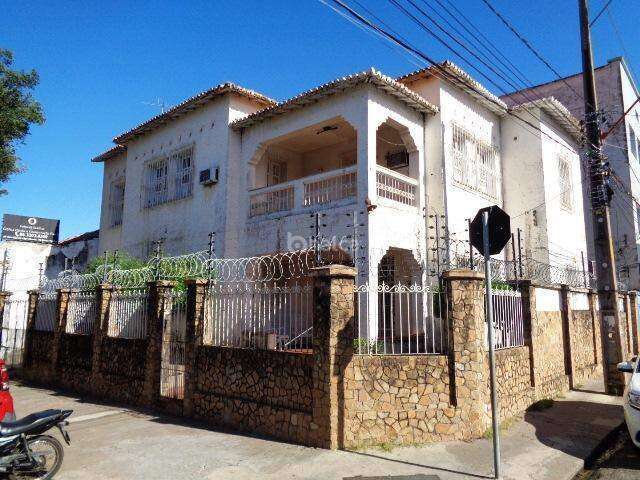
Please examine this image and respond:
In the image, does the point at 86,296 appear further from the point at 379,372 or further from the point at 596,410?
the point at 596,410

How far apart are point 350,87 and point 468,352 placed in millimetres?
7546

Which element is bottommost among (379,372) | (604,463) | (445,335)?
(604,463)

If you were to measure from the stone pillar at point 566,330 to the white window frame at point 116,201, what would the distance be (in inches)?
652

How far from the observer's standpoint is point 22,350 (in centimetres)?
1418

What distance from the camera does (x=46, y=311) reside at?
43.2 feet

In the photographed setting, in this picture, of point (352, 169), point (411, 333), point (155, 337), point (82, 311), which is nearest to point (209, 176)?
point (352, 169)

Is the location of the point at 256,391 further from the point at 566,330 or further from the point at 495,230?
the point at 566,330

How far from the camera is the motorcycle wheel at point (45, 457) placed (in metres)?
5.38

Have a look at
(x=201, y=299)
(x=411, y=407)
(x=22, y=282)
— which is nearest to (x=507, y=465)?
(x=411, y=407)

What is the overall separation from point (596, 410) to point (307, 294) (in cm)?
605

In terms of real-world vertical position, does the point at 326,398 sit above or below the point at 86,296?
below

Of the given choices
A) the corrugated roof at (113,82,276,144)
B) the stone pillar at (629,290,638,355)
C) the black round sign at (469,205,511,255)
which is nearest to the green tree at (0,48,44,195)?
the corrugated roof at (113,82,276,144)

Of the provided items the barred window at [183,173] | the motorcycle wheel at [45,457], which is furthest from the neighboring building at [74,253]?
the motorcycle wheel at [45,457]

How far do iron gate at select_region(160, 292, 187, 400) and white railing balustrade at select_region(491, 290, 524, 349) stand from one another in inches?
220
